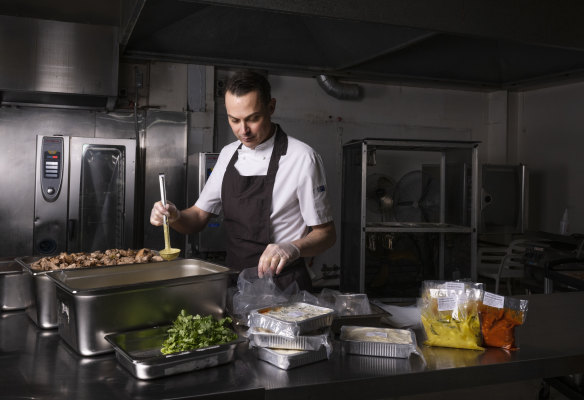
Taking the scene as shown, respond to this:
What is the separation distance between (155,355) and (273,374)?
32cm

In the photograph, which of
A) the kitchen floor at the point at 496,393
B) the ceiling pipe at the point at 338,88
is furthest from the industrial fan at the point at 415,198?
the kitchen floor at the point at 496,393

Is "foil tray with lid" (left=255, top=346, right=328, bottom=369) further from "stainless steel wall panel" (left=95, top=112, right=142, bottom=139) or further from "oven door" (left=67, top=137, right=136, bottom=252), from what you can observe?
"stainless steel wall panel" (left=95, top=112, right=142, bottom=139)

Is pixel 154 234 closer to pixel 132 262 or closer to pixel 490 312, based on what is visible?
pixel 132 262

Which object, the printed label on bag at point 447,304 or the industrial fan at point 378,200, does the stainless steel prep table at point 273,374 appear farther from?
the industrial fan at point 378,200

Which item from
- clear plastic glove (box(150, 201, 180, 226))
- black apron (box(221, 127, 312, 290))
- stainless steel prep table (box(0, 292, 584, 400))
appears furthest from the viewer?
black apron (box(221, 127, 312, 290))

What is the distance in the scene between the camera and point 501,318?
1513 mm

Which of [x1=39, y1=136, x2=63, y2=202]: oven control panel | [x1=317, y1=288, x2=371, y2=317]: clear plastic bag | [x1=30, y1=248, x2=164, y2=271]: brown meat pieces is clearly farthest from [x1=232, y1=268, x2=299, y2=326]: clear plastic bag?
[x1=39, y1=136, x2=63, y2=202]: oven control panel

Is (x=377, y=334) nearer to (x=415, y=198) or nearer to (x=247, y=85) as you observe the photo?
(x=247, y=85)

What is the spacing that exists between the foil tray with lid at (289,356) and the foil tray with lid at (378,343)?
94 millimetres

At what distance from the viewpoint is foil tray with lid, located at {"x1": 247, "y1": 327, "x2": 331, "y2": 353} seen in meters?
1.33

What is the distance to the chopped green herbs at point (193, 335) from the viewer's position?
129 cm

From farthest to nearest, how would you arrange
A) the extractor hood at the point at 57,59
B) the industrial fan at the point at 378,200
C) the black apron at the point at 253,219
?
the industrial fan at the point at 378,200 < the extractor hood at the point at 57,59 < the black apron at the point at 253,219

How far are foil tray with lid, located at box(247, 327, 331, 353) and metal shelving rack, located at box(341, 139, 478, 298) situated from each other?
335 centimetres

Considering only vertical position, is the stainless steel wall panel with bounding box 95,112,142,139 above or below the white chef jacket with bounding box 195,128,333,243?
above
